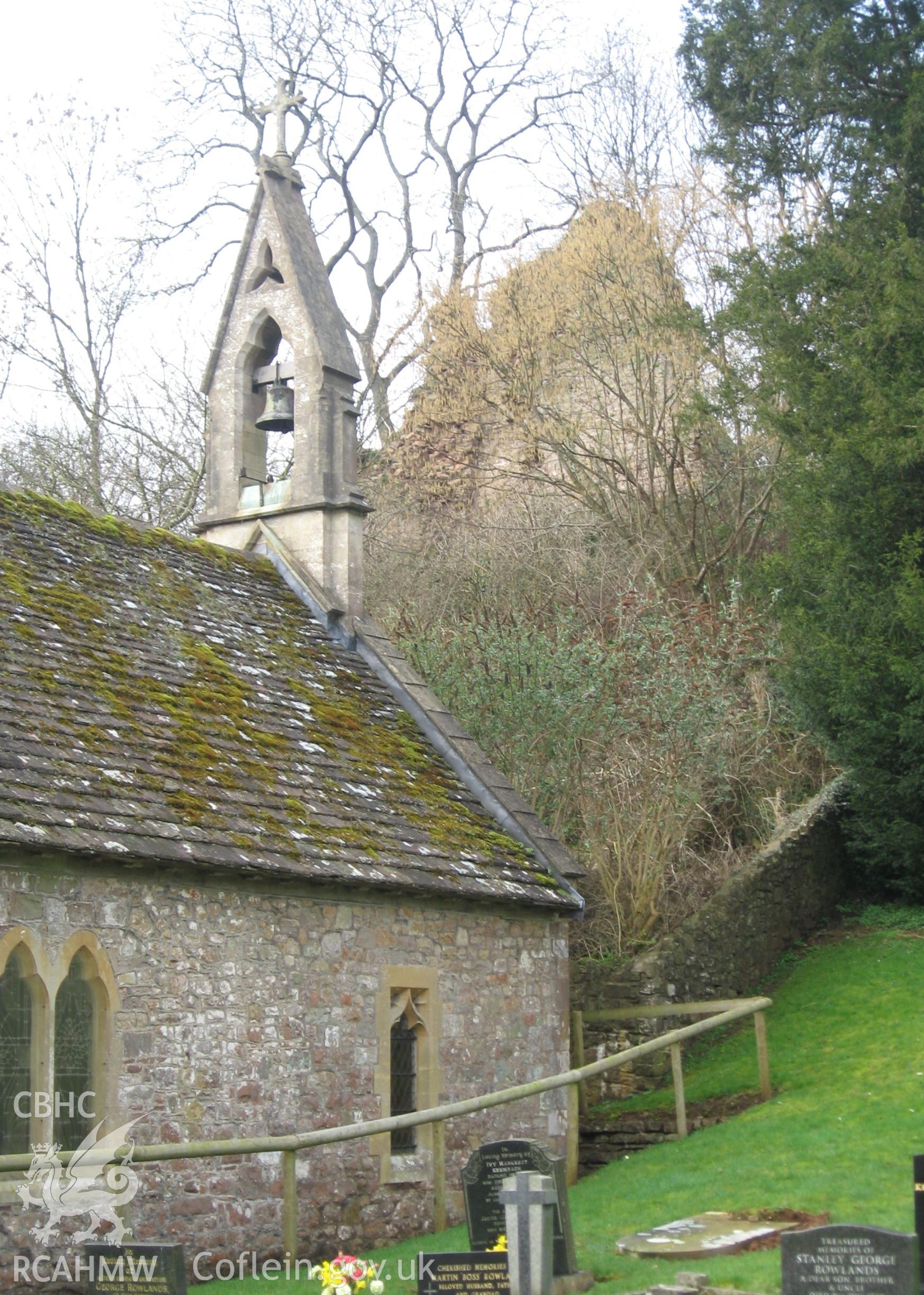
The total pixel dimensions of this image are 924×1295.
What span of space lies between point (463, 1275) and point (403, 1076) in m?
4.61

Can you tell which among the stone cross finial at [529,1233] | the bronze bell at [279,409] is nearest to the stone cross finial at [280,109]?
the bronze bell at [279,409]

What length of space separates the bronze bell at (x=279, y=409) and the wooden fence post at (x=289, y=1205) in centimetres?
909

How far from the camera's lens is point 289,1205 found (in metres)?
10.1

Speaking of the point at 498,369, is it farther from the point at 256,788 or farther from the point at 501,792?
the point at 256,788

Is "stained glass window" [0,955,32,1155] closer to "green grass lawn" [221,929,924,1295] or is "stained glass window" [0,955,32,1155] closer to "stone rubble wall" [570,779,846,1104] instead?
"green grass lawn" [221,929,924,1295]

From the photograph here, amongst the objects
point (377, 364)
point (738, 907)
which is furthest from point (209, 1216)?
point (377, 364)

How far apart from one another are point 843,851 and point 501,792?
7.20 meters

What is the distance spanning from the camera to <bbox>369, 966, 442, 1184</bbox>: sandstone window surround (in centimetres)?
1219

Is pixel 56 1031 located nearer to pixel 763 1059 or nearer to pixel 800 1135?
pixel 800 1135

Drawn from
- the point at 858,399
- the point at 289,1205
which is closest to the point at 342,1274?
the point at 289,1205

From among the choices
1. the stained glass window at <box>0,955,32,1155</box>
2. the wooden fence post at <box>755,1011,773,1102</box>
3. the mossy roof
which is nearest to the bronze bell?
the mossy roof

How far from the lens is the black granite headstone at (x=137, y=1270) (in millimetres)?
7492

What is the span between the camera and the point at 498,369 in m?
25.2

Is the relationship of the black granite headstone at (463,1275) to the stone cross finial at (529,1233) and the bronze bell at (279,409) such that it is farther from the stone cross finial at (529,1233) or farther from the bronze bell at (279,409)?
the bronze bell at (279,409)
